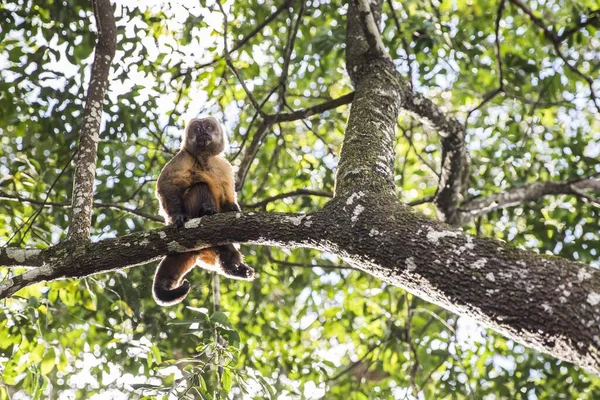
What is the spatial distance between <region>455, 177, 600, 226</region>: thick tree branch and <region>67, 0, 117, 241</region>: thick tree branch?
3222mm

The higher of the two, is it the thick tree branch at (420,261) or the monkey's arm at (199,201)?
the monkey's arm at (199,201)

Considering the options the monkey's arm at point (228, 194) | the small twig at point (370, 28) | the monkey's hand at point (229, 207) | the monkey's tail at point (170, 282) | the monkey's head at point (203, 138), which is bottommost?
the monkey's tail at point (170, 282)

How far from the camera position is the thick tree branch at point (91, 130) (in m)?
3.64

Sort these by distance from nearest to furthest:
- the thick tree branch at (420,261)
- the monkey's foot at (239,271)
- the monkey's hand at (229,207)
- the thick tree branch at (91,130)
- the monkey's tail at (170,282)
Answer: the thick tree branch at (420,261)
the thick tree branch at (91,130)
the monkey's tail at (170,282)
the monkey's foot at (239,271)
the monkey's hand at (229,207)

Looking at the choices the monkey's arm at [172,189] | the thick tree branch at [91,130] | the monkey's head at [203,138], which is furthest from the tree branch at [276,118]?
the thick tree branch at [91,130]

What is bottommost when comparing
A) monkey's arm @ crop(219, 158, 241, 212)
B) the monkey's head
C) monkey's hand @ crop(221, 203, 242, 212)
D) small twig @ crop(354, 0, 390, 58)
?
monkey's hand @ crop(221, 203, 242, 212)

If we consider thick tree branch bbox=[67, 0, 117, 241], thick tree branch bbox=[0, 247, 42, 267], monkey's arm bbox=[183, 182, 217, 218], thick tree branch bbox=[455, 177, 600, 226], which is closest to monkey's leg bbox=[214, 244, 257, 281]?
monkey's arm bbox=[183, 182, 217, 218]

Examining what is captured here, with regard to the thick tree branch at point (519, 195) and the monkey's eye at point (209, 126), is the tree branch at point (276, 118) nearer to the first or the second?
the monkey's eye at point (209, 126)

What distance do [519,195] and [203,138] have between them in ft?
9.45

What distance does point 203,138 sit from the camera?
5.17 m

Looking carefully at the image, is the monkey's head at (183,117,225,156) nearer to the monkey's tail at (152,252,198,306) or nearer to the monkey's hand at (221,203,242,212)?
the monkey's hand at (221,203,242,212)

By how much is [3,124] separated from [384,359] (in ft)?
13.9

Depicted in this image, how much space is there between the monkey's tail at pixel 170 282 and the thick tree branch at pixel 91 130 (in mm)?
835

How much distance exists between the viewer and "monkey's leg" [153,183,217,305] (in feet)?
14.5
